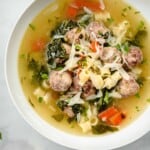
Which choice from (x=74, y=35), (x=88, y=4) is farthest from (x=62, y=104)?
(x=88, y=4)

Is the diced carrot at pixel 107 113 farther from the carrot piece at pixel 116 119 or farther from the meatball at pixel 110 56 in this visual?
the meatball at pixel 110 56

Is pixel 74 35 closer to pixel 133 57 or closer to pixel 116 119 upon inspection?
pixel 133 57

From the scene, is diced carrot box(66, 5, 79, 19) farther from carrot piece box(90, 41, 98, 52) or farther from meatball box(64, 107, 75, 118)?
meatball box(64, 107, 75, 118)

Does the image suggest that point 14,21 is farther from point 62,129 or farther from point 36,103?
point 62,129

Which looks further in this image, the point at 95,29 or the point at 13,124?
the point at 13,124

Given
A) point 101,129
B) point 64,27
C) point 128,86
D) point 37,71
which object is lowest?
point 101,129

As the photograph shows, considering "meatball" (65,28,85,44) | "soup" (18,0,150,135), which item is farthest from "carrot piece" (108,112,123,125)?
"meatball" (65,28,85,44)

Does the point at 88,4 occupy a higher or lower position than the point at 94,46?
higher
